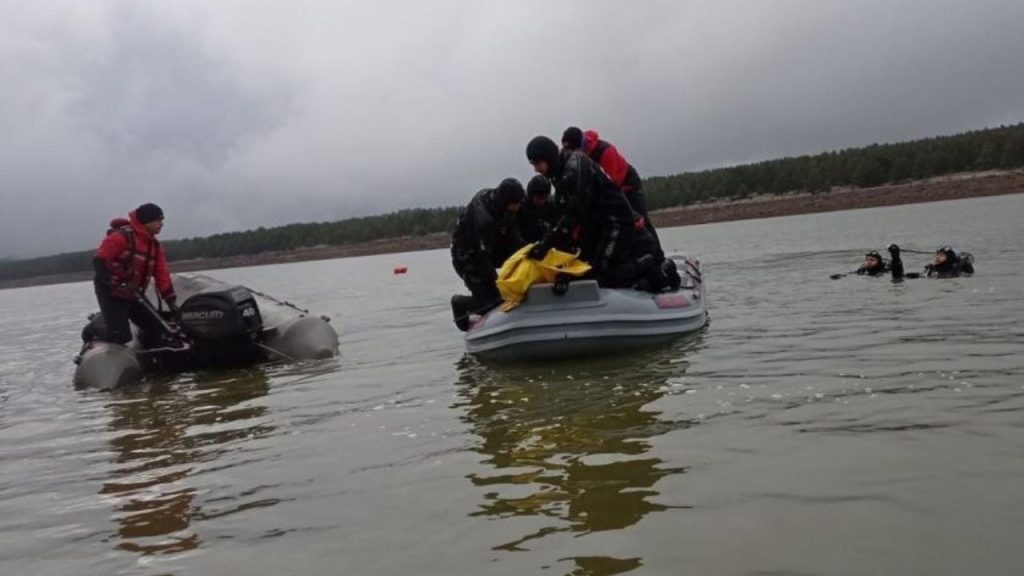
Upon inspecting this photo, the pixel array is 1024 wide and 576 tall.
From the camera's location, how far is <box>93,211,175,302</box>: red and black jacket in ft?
29.1

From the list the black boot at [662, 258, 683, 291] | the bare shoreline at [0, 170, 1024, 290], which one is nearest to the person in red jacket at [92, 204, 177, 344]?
the black boot at [662, 258, 683, 291]

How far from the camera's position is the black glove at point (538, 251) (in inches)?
303

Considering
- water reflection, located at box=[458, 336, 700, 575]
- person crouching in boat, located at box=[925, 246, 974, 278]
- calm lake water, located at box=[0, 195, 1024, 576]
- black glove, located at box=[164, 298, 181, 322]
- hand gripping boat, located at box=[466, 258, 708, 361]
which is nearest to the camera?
calm lake water, located at box=[0, 195, 1024, 576]

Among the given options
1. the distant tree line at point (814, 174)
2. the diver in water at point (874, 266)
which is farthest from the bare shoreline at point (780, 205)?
the diver in water at point (874, 266)

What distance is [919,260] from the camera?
1609 cm

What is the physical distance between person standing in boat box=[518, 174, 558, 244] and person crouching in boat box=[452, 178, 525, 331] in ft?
0.46

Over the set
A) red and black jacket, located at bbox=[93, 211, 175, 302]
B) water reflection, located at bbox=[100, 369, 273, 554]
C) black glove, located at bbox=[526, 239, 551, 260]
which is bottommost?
water reflection, located at bbox=[100, 369, 273, 554]

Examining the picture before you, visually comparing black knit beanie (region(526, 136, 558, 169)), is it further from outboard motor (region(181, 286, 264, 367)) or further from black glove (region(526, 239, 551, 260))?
outboard motor (region(181, 286, 264, 367))

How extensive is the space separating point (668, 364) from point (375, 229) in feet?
276

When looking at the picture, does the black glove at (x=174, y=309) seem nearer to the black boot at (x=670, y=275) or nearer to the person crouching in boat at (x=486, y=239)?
the person crouching in boat at (x=486, y=239)

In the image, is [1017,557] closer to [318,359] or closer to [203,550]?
[203,550]

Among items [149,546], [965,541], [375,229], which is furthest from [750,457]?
[375,229]

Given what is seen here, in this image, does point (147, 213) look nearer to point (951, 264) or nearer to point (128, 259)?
point (128, 259)

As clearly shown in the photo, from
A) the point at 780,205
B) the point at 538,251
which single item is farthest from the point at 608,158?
the point at 780,205
